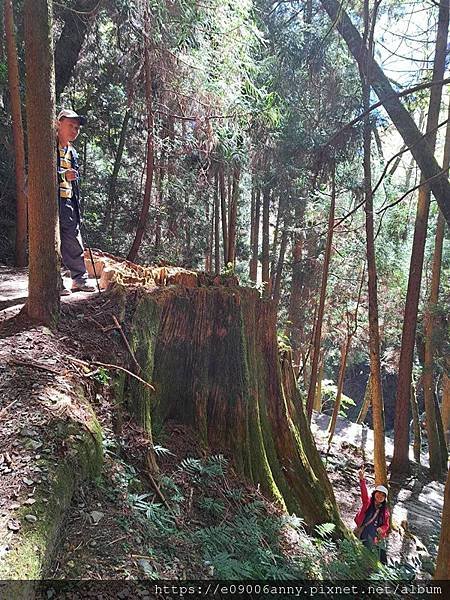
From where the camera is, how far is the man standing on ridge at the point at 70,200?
14.5 feet

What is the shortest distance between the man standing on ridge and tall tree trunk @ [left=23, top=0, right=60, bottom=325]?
3.48ft

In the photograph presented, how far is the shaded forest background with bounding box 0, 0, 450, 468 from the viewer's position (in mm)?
8203

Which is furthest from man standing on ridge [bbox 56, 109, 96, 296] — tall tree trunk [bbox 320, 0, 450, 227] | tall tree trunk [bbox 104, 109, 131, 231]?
tall tree trunk [bbox 104, 109, 131, 231]

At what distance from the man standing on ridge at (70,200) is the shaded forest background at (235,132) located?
1.89 meters

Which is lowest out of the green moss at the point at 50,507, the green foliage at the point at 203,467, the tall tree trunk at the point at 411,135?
the green foliage at the point at 203,467

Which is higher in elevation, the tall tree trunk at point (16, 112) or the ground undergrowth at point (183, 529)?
the tall tree trunk at point (16, 112)

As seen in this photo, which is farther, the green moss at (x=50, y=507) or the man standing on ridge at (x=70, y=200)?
the man standing on ridge at (x=70, y=200)

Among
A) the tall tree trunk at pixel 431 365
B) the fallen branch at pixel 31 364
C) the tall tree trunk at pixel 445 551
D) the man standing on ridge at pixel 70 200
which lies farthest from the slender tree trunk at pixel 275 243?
the fallen branch at pixel 31 364

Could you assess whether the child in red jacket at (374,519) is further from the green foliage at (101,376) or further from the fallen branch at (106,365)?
the green foliage at (101,376)

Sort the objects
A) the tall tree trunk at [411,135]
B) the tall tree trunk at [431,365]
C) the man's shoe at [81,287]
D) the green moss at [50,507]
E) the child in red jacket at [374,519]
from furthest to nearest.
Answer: the tall tree trunk at [431,365] < the child in red jacket at [374,519] < the man's shoe at [81,287] < the tall tree trunk at [411,135] < the green moss at [50,507]

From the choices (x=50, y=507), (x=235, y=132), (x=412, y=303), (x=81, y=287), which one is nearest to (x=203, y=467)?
(x=50, y=507)

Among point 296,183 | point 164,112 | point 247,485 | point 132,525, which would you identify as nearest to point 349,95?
point 296,183

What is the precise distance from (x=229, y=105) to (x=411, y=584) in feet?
25.9

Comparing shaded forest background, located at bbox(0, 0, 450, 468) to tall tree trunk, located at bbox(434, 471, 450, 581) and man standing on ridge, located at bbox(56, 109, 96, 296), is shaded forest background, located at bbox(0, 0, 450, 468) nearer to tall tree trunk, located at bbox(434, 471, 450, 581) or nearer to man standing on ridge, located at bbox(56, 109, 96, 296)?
man standing on ridge, located at bbox(56, 109, 96, 296)
